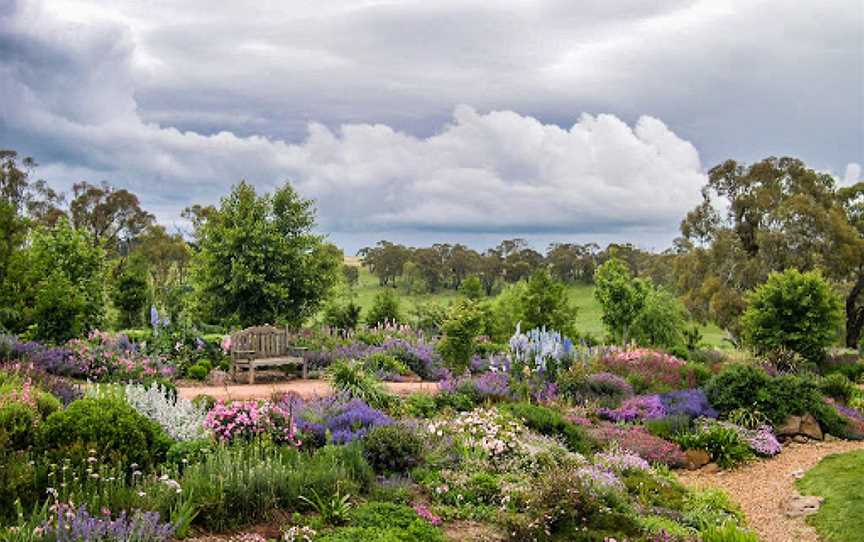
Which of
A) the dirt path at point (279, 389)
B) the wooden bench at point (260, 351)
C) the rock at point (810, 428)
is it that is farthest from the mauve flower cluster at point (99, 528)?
the rock at point (810, 428)

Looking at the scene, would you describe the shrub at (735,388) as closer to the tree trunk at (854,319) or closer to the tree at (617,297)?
the tree at (617,297)

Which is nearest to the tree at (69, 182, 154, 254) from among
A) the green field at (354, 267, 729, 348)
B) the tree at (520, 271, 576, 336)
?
the green field at (354, 267, 729, 348)

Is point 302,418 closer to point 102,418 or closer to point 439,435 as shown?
point 439,435

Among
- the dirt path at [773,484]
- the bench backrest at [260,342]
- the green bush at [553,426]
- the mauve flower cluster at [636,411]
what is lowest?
the dirt path at [773,484]

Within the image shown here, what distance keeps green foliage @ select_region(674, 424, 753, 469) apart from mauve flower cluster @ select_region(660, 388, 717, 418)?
3.35 feet

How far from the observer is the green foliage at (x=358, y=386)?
11.9m

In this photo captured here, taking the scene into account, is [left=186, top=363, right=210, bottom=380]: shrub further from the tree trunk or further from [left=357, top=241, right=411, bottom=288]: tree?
[left=357, top=241, right=411, bottom=288]: tree

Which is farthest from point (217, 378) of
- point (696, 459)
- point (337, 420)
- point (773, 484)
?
point (773, 484)

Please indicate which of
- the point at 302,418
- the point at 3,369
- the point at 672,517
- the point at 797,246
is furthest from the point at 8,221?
the point at 797,246

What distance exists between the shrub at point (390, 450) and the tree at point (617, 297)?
1585 centimetres

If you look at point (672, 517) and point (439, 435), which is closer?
point (672, 517)

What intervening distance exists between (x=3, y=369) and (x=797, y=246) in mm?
29606

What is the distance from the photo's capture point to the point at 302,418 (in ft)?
30.5

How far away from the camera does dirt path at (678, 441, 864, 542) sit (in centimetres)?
878
